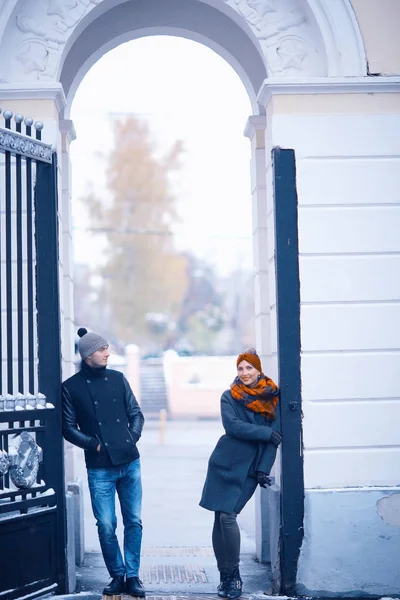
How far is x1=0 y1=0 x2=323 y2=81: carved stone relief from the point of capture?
283 inches

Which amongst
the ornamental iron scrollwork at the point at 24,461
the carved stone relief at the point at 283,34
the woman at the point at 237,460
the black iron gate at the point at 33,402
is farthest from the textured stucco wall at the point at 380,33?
the ornamental iron scrollwork at the point at 24,461

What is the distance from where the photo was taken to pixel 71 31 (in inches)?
286

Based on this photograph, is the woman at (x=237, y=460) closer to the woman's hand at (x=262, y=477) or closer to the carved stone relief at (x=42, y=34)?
the woman's hand at (x=262, y=477)

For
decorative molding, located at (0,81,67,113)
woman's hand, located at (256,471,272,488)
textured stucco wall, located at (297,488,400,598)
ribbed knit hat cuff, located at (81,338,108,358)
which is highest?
decorative molding, located at (0,81,67,113)

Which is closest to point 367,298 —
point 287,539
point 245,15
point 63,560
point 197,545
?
point 287,539

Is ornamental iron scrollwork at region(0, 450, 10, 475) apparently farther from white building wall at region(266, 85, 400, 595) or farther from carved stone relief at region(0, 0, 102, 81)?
carved stone relief at region(0, 0, 102, 81)

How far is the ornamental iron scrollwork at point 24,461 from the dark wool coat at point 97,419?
378mm

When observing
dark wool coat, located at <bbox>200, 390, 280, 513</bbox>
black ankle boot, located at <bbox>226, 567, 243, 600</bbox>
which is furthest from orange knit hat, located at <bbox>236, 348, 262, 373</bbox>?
black ankle boot, located at <bbox>226, 567, 243, 600</bbox>

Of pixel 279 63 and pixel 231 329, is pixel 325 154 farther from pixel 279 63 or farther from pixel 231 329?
pixel 231 329

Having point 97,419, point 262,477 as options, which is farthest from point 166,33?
point 262,477

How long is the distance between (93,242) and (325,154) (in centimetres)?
4035

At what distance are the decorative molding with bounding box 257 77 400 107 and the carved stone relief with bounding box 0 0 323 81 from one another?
0.16 metres

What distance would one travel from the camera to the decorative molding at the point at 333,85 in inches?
280

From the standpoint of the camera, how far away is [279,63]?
7.27 metres
